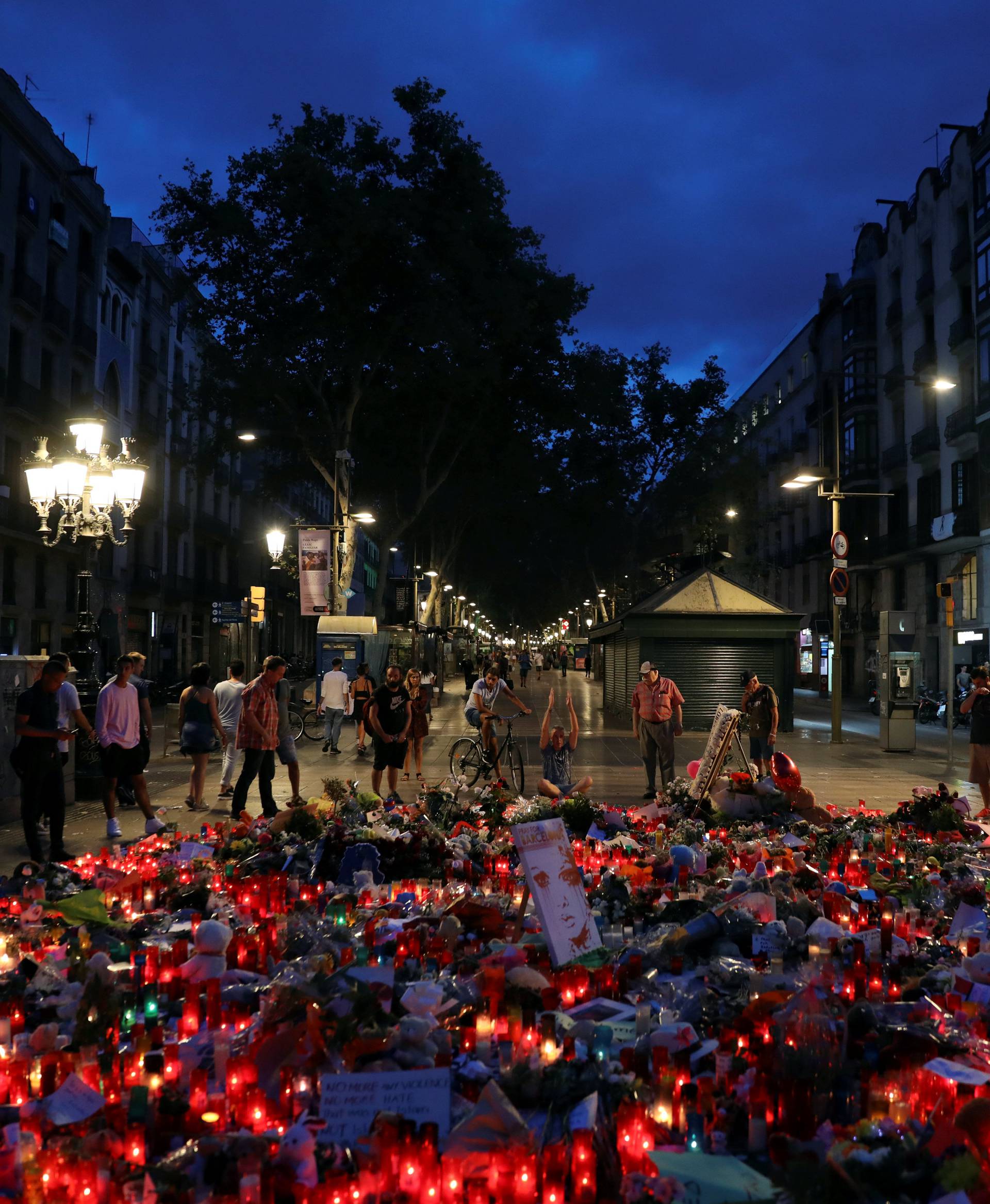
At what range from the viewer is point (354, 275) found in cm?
2462

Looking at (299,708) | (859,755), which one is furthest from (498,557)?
(859,755)

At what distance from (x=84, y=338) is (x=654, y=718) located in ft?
99.3

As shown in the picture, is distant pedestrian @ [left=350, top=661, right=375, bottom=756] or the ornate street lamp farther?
distant pedestrian @ [left=350, top=661, right=375, bottom=756]

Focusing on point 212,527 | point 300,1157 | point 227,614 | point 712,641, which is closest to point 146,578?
point 212,527

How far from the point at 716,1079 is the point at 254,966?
235cm

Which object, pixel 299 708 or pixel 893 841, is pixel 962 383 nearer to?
pixel 299 708

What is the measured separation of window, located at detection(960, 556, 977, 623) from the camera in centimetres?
3456

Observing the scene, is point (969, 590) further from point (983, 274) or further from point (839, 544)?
point (839, 544)

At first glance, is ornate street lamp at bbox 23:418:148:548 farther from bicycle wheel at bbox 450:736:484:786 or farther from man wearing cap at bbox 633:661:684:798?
man wearing cap at bbox 633:661:684:798

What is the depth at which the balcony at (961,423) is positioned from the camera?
34.3 metres

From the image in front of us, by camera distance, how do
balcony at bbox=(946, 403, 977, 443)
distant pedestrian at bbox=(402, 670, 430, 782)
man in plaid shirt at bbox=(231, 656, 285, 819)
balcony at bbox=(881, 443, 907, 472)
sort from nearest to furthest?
man in plaid shirt at bbox=(231, 656, 285, 819)
distant pedestrian at bbox=(402, 670, 430, 782)
balcony at bbox=(946, 403, 977, 443)
balcony at bbox=(881, 443, 907, 472)

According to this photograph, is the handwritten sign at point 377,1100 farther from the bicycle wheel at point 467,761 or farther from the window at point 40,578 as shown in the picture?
the window at point 40,578

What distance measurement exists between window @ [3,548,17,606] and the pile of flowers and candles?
27.8 meters

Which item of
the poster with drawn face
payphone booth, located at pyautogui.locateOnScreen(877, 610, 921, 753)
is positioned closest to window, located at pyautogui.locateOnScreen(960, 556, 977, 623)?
payphone booth, located at pyautogui.locateOnScreen(877, 610, 921, 753)
